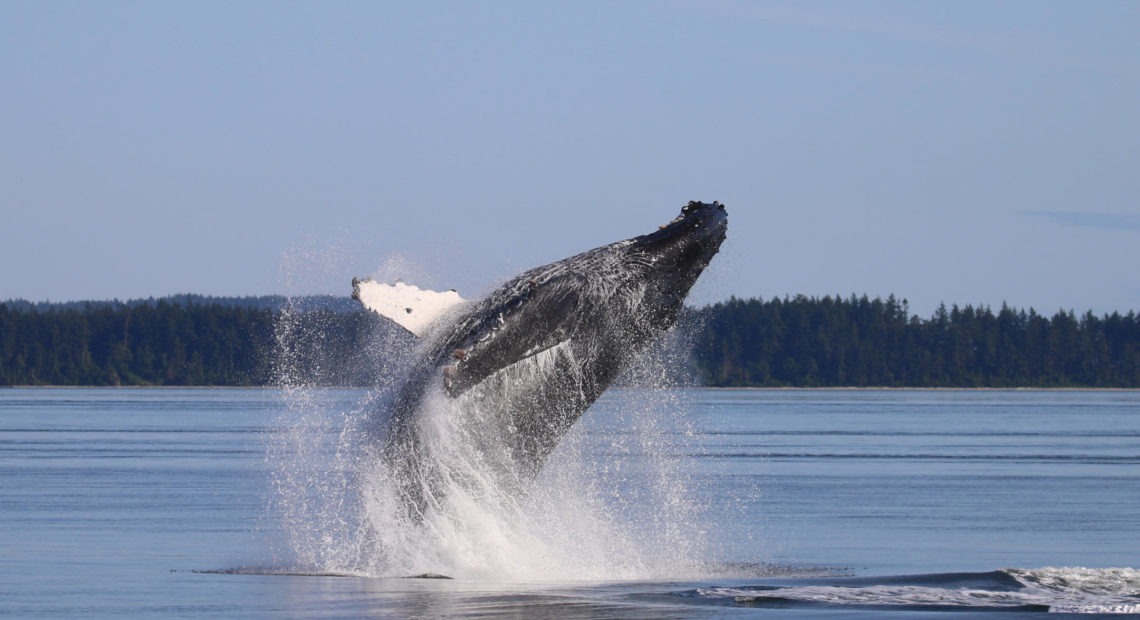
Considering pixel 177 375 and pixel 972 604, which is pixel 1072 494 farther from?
pixel 177 375

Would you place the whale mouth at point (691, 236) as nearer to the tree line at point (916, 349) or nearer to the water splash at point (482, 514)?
the water splash at point (482, 514)

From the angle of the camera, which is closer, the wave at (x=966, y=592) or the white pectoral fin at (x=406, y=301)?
the wave at (x=966, y=592)

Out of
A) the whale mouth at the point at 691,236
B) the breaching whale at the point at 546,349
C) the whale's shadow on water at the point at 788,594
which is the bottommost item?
the whale's shadow on water at the point at 788,594

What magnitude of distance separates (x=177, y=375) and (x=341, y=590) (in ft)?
387

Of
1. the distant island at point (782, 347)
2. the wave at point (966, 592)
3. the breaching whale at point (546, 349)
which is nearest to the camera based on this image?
the wave at point (966, 592)

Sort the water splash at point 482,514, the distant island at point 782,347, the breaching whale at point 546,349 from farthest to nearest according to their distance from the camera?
the distant island at point 782,347 → the water splash at point 482,514 → the breaching whale at point 546,349

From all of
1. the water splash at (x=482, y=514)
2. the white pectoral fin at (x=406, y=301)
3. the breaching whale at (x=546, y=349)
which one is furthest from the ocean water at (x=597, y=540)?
the white pectoral fin at (x=406, y=301)

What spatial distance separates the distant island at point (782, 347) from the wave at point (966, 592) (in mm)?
102032

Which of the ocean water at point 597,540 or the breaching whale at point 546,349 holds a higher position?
the breaching whale at point 546,349

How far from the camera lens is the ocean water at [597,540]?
10.9 metres

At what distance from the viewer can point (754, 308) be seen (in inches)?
4798

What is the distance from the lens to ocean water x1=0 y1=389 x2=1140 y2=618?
35.6 feet

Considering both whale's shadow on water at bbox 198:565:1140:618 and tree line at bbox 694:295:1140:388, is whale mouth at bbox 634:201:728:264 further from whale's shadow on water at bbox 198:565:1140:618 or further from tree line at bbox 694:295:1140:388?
tree line at bbox 694:295:1140:388

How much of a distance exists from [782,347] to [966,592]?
11626 centimetres
